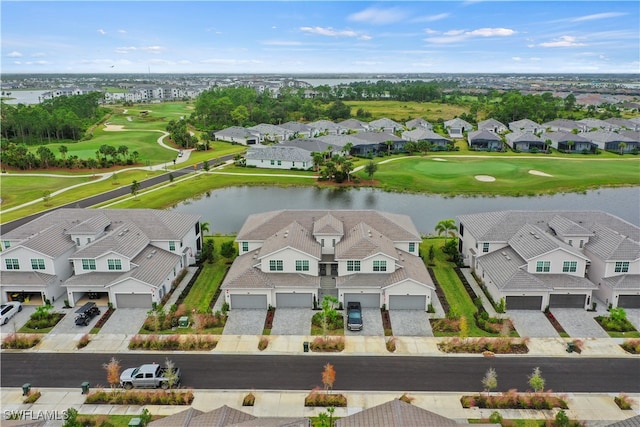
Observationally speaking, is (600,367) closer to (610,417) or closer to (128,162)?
(610,417)

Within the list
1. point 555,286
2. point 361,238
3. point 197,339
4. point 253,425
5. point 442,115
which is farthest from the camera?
point 442,115

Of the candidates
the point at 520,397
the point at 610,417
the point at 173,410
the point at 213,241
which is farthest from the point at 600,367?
the point at 213,241

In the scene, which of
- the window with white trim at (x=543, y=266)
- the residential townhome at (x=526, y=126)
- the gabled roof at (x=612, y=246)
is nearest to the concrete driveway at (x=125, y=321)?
the window with white trim at (x=543, y=266)

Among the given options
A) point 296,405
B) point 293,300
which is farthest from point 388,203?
point 296,405

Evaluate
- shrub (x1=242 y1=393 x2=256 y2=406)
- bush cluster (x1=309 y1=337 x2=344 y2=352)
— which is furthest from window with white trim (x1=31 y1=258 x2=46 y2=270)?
bush cluster (x1=309 y1=337 x2=344 y2=352)

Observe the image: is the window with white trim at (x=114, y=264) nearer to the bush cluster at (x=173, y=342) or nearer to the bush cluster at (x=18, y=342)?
the bush cluster at (x=18, y=342)

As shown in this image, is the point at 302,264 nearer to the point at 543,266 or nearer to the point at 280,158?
the point at 543,266

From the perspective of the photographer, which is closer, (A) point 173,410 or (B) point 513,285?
(A) point 173,410
